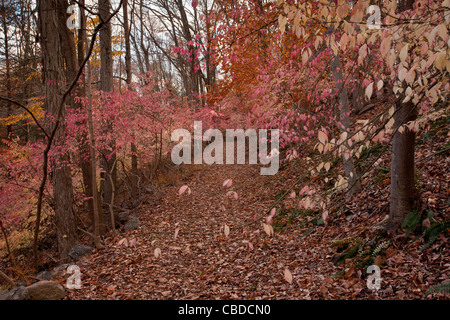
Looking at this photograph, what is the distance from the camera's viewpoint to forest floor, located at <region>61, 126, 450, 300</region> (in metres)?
3.21

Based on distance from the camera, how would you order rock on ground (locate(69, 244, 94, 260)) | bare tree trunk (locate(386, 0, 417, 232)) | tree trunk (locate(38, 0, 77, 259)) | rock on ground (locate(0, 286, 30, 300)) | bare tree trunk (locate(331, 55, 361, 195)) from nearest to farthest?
bare tree trunk (locate(386, 0, 417, 232)) → rock on ground (locate(0, 286, 30, 300)) → bare tree trunk (locate(331, 55, 361, 195)) → tree trunk (locate(38, 0, 77, 259)) → rock on ground (locate(69, 244, 94, 260))

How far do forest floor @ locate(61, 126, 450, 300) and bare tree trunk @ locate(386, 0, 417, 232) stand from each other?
288 mm

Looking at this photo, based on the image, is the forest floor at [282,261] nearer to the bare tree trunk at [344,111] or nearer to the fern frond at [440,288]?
the fern frond at [440,288]

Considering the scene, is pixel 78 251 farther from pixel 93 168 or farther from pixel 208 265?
pixel 208 265

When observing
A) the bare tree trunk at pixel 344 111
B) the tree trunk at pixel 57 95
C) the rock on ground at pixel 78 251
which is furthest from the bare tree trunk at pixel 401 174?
the tree trunk at pixel 57 95

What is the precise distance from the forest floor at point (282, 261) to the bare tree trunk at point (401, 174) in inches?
11.3

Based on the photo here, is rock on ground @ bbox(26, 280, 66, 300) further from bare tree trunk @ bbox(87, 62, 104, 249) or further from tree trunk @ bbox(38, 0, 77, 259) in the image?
tree trunk @ bbox(38, 0, 77, 259)

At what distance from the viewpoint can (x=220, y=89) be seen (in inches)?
668

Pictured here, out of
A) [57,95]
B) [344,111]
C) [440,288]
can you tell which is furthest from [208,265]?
[57,95]

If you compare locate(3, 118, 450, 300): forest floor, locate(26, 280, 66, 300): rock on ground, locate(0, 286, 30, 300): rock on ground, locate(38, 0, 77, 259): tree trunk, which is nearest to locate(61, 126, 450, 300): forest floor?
locate(3, 118, 450, 300): forest floor

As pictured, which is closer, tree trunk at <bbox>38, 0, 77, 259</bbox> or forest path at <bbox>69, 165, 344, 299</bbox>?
forest path at <bbox>69, 165, 344, 299</bbox>

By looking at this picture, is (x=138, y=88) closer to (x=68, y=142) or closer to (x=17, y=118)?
(x=68, y=142)

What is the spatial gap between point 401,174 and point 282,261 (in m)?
2.27
